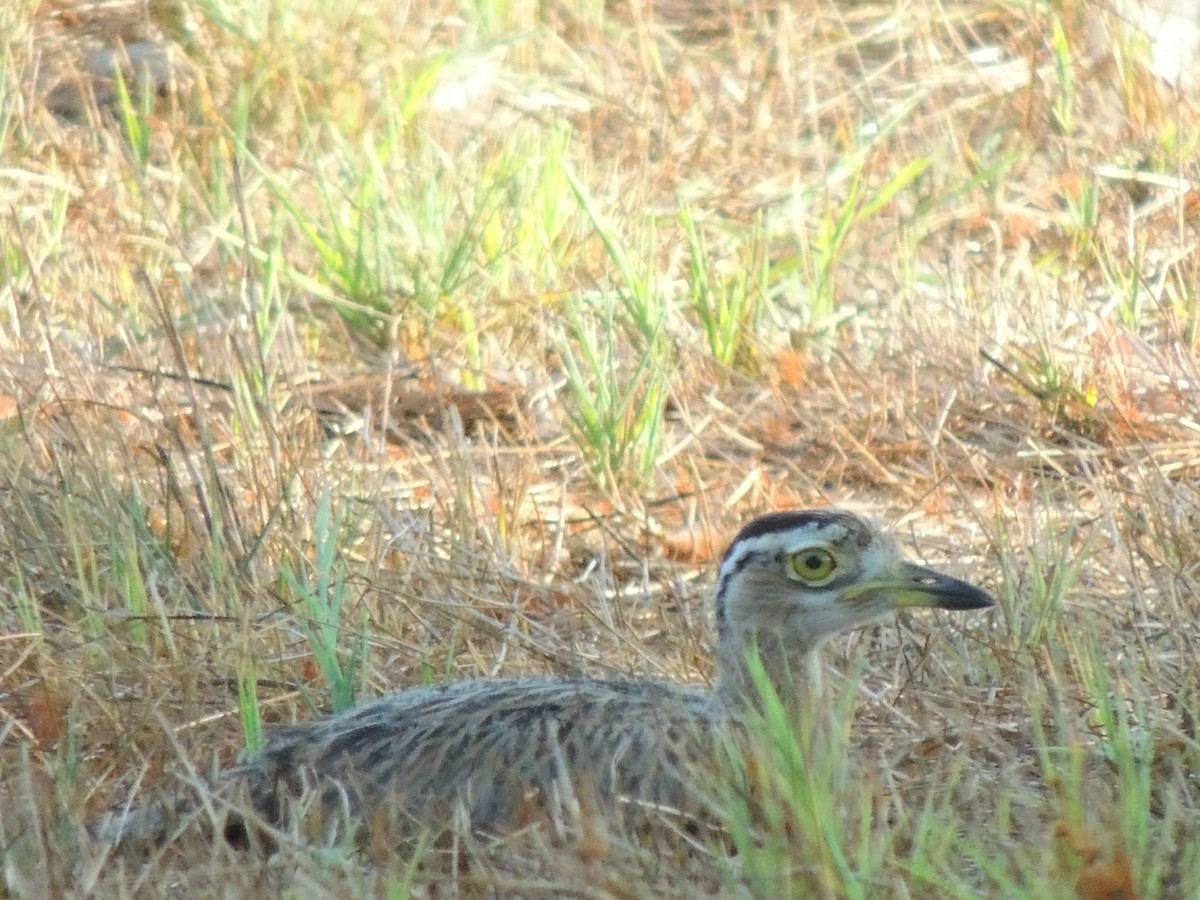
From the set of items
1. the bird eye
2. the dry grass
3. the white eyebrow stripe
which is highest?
the white eyebrow stripe

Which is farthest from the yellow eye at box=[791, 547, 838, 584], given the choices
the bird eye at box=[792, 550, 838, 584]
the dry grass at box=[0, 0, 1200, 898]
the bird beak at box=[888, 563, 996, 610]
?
the dry grass at box=[0, 0, 1200, 898]

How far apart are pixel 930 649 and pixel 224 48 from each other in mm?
4703

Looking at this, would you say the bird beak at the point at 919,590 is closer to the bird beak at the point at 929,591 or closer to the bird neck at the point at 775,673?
the bird beak at the point at 929,591

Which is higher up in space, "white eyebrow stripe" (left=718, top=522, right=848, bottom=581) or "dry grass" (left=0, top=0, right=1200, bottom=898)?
"white eyebrow stripe" (left=718, top=522, right=848, bottom=581)

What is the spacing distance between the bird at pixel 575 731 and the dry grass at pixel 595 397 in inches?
5.2

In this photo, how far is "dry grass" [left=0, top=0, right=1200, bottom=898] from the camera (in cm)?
358

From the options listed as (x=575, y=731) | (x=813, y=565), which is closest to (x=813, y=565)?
(x=813, y=565)

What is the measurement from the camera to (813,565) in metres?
4.14

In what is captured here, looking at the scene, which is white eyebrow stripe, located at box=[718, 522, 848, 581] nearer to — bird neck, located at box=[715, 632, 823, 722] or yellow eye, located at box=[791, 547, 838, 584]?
yellow eye, located at box=[791, 547, 838, 584]

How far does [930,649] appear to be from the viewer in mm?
4520

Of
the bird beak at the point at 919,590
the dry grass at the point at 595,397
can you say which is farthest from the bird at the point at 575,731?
the dry grass at the point at 595,397

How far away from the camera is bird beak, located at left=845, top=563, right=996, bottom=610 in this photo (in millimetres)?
4066

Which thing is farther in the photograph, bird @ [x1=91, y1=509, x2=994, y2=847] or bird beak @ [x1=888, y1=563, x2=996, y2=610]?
bird beak @ [x1=888, y1=563, x2=996, y2=610]

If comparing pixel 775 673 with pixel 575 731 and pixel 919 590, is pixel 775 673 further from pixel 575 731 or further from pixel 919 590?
pixel 575 731
